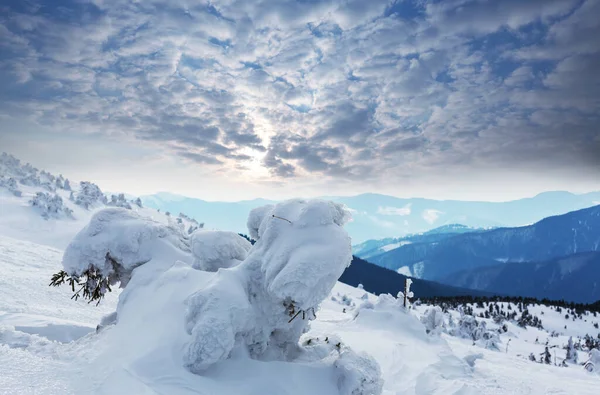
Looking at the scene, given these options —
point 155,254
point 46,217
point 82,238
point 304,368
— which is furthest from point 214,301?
point 46,217

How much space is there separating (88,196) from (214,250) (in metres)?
73.6

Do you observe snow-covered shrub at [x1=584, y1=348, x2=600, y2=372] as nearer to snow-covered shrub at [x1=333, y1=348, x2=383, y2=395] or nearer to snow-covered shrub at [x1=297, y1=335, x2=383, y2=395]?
snow-covered shrub at [x1=297, y1=335, x2=383, y2=395]

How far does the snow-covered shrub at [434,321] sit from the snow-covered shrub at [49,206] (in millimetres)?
56179

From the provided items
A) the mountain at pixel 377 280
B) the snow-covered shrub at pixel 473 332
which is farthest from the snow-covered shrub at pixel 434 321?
the mountain at pixel 377 280

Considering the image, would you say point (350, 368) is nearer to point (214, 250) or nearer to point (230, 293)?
point (230, 293)

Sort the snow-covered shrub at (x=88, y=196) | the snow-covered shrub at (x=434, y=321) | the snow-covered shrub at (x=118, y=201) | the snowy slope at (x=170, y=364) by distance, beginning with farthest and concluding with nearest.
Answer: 1. the snow-covered shrub at (x=118, y=201)
2. the snow-covered shrub at (x=88, y=196)
3. the snow-covered shrub at (x=434, y=321)
4. the snowy slope at (x=170, y=364)

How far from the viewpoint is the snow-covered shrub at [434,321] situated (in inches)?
674

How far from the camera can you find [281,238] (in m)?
7.45

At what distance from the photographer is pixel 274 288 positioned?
6586 mm

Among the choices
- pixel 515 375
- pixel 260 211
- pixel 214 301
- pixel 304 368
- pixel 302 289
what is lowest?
pixel 515 375

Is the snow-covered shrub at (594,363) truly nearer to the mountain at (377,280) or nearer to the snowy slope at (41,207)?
the snowy slope at (41,207)

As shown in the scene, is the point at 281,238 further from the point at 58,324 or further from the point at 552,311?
the point at 552,311

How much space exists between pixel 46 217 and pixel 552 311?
451 feet

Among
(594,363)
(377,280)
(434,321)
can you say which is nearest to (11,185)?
(434,321)
